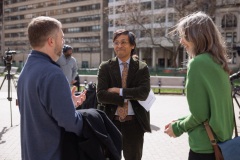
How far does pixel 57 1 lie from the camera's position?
88688 mm

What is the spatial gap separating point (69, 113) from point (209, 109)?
104 centimetres

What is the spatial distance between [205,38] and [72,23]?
283 ft

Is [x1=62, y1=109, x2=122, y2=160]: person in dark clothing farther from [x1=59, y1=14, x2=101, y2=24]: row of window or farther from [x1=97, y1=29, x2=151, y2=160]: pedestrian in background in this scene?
[x1=59, y1=14, x2=101, y2=24]: row of window

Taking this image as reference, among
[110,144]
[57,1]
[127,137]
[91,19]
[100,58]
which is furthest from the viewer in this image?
[57,1]

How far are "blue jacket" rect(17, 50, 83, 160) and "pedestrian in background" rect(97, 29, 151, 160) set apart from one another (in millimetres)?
1282

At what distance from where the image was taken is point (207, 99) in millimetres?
2389

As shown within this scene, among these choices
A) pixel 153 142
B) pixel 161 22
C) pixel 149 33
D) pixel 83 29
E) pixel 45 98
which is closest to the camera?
pixel 45 98

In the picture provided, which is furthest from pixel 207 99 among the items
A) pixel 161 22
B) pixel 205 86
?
pixel 161 22

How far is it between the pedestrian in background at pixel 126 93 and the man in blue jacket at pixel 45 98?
50.5 inches

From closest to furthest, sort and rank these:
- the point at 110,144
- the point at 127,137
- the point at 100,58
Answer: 1. the point at 110,144
2. the point at 127,137
3. the point at 100,58

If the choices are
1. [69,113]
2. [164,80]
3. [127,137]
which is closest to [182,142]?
[127,137]

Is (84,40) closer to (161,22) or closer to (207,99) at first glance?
(161,22)

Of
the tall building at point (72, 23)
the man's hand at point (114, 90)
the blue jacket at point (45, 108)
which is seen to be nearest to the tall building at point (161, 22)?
the tall building at point (72, 23)

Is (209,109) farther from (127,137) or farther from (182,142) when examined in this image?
(182,142)
